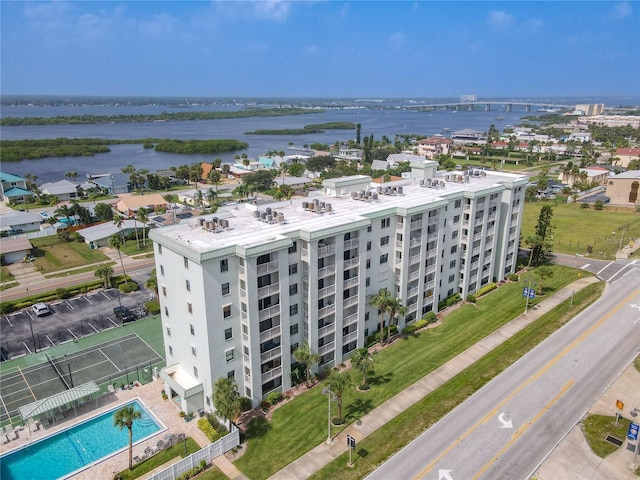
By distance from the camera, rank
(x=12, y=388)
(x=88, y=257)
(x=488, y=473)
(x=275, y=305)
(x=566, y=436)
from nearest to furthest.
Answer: (x=488, y=473), (x=566, y=436), (x=275, y=305), (x=12, y=388), (x=88, y=257)

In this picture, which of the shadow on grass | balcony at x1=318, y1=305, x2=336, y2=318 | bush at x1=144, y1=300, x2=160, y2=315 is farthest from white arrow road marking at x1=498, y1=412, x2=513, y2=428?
bush at x1=144, y1=300, x2=160, y2=315

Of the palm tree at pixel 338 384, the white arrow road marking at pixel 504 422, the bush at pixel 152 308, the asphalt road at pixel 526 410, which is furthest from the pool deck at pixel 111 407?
the white arrow road marking at pixel 504 422

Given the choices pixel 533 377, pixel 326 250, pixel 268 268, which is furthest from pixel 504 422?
pixel 268 268

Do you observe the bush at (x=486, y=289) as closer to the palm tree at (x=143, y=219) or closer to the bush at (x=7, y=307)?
the palm tree at (x=143, y=219)

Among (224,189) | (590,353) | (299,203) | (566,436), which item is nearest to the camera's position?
(566,436)

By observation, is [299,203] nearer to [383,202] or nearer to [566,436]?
[383,202]

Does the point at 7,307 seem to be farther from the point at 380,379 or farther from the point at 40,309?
the point at 380,379

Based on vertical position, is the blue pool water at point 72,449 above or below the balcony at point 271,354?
below

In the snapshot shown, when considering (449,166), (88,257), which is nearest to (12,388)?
(88,257)
